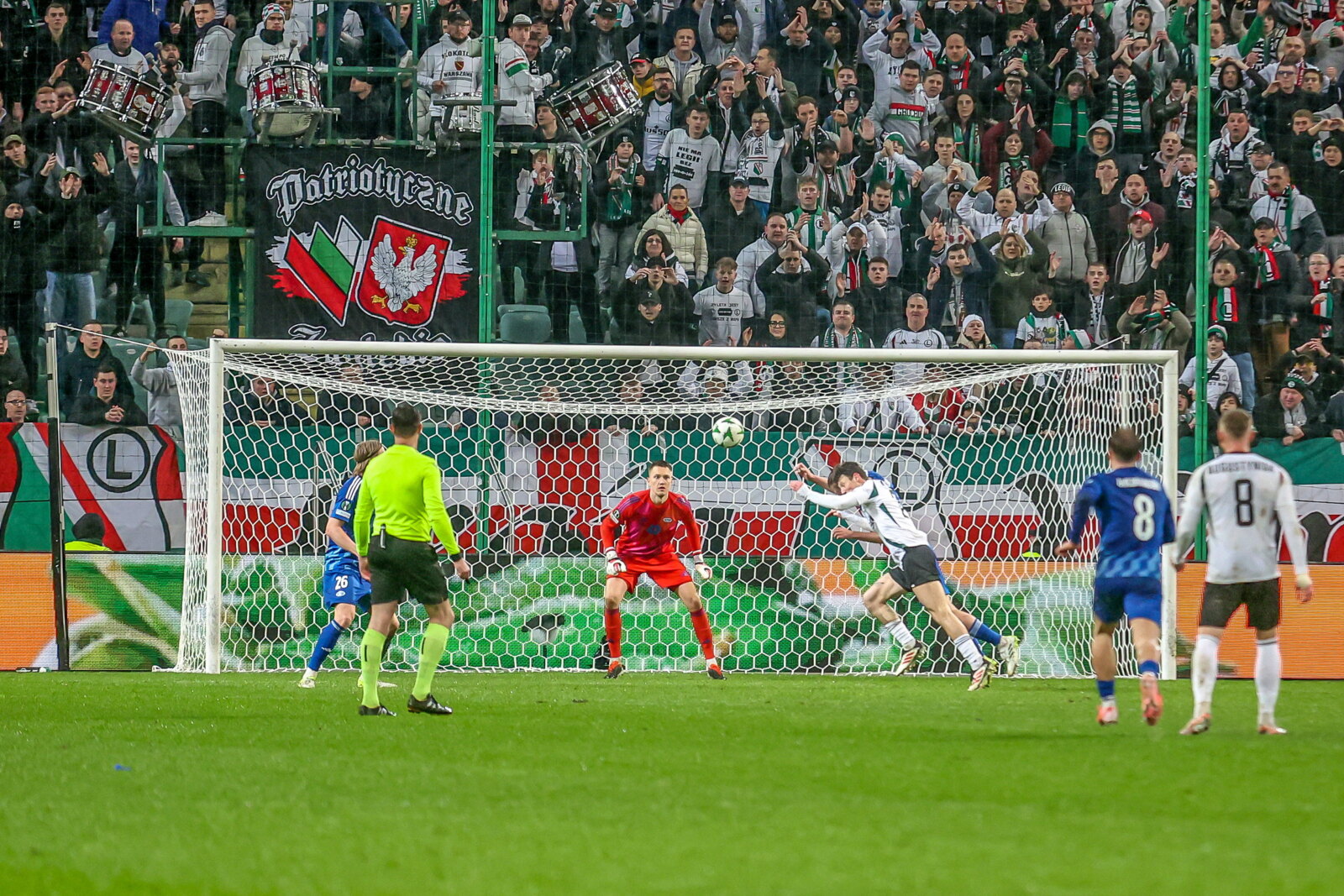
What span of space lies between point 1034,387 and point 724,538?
333 centimetres

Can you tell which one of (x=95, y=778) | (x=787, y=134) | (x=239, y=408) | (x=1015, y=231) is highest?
(x=787, y=134)

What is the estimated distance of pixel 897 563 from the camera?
13.0 metres

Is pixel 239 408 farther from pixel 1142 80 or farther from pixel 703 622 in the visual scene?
pixel 1142 80

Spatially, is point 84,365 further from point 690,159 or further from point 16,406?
point 690,159

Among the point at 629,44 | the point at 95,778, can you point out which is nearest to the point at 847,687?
the point at 95,778

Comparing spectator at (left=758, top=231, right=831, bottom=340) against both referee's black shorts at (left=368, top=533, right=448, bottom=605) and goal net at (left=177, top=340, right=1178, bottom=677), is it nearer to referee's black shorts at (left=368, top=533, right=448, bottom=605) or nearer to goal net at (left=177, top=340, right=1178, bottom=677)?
goal net at (left=177, top=340, right=1178, bottom=677)

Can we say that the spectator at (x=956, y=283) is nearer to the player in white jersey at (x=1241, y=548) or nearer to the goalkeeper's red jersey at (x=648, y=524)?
the goalkeeper's red jersey at (x=648, y=524)

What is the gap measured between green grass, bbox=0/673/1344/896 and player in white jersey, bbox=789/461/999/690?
1.81 metres

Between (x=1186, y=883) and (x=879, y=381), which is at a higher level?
(x=879, y=381)

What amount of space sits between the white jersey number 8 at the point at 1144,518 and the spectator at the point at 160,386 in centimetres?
1070

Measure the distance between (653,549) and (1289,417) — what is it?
732cm

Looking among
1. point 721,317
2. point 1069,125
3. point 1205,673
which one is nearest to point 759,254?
point 721,317

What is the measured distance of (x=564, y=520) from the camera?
596 inches

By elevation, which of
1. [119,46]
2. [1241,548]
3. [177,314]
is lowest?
[1241,548]
